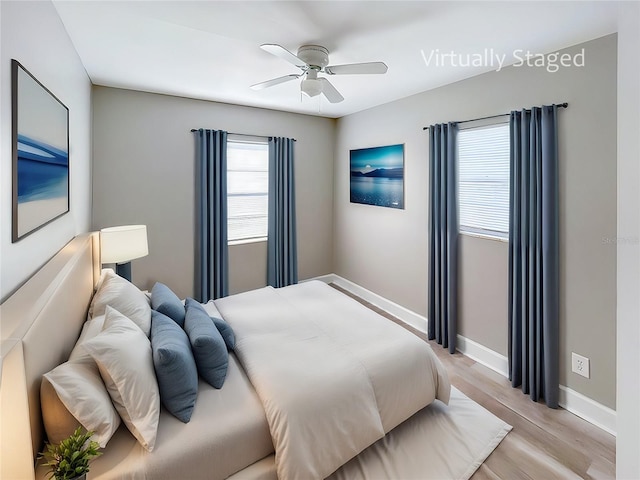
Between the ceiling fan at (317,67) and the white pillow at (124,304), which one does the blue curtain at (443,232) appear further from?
the white pillow at (124,304)

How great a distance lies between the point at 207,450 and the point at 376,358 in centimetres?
99

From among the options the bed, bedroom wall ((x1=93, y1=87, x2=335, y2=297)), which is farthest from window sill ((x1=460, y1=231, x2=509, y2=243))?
bedroom wall ((x1=93, y1=87, x2=335, y2=297))

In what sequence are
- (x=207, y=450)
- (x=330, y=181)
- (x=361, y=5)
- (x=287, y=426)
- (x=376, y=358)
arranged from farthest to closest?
(x=330, y=181)
(x=376, y=358)
(x=361, y=5)
(x=287, y=426)
(x=207, y=450)

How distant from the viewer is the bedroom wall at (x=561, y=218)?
2.08m

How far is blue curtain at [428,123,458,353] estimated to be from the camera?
9.95 feet

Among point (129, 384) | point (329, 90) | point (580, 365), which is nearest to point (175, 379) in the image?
point (129, 384)

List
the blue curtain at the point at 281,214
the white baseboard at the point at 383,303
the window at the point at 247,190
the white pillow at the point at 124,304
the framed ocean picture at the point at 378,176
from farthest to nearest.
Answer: the blue curtain at the point at 281,214, the window at the point at 247,190, the framed ocean picture at the point at 378,176, the white baseboard at the point at 383,303, the white pillow at the point at 124,304

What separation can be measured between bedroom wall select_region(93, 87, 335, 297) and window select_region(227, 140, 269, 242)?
0.18m

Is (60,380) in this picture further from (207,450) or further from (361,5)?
(361,5)

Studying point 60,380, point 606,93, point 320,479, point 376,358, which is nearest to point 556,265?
point 606,93

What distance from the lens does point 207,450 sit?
4.53 ft

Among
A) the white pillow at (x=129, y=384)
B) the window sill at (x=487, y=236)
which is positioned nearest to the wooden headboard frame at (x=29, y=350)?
the white pillow at (x=129, y=384)

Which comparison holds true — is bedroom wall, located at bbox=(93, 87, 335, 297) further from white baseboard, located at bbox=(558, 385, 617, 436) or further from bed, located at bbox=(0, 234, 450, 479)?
white baseboard, located at bbox=(558, 385, 617, 436)

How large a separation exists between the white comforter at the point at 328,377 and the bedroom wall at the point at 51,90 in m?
1.17
